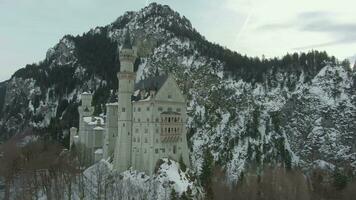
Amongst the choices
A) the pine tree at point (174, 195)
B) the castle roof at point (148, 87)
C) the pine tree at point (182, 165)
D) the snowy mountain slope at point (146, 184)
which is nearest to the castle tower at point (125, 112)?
the castle roof at point (148, 87)

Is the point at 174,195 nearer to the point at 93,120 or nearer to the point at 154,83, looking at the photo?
the point at 154,83

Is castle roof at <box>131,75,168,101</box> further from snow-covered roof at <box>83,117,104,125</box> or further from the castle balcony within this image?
snow-covered roof at <box>83,117,104,125</box>

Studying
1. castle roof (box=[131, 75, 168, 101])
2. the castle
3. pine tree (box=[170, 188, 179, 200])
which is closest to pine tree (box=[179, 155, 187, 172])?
the castle

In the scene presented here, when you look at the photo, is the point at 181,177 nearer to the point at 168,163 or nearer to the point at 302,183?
the point at 168,163

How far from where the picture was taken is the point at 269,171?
125000 millimetres

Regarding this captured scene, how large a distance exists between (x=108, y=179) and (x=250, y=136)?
101293 millimetres

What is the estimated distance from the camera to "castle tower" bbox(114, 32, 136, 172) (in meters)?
98.3

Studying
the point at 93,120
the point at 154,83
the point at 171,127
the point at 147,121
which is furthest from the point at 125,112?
the point at 93,120

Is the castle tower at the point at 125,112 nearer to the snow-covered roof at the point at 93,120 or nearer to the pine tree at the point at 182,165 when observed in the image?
the pine tree at the point at 182,165

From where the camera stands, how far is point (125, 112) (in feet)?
325

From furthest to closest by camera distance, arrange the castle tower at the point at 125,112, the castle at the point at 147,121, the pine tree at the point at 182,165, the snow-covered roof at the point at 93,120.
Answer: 1. the snow-covered roof at the point at 93,120
2. the castle tower at the point at 125,112
3. the pine tree at the point at 182,165
4. the castle at the point at 147,121

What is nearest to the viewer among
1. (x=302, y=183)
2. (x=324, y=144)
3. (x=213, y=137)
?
(x=302, y=183)

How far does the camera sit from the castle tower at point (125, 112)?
323 ft

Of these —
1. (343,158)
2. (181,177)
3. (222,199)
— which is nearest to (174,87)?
(181,177)
